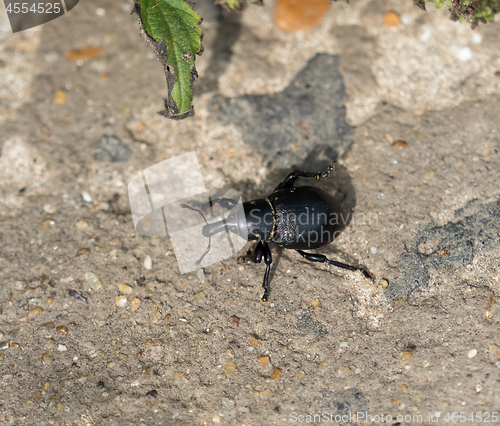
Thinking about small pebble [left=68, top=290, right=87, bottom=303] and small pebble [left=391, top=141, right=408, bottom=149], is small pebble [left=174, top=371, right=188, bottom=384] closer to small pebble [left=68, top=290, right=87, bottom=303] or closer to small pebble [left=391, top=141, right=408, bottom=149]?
small pebble [left=68, top=290, right=87, bottom=303]

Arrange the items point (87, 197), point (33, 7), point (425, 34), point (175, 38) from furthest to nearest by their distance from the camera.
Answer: point (33, 7)
point (425, 34)
point (87, 197)
point (175, 38)

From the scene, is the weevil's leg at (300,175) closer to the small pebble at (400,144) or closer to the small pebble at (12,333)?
the small pebble at (400,144)

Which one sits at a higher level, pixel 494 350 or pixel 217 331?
pixel 494 350

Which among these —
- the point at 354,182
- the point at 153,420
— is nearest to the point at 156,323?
the point at 153,420

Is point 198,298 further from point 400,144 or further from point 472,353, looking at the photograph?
point 400,144

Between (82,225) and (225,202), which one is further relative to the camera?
(225,202)

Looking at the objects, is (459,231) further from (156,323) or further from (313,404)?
(156,323)

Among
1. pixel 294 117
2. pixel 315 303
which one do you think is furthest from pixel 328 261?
pixel 294 117

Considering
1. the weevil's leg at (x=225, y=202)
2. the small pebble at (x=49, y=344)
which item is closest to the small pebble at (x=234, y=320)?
the weevil's leg at (x=225, y=202)
